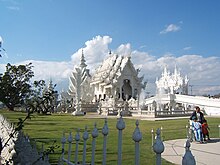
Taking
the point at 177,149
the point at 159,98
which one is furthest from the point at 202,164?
the point at 159,98

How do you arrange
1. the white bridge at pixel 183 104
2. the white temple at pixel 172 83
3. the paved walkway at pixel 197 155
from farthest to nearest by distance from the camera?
the white temple at pixel 172 83
the white bridge at pixel 183 104
the paved walkway at pixel 197 155

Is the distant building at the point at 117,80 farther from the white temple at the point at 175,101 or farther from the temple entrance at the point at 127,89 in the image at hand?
the white temple at the point at 175,101

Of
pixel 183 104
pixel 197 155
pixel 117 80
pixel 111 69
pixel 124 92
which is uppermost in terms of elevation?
pixel 111 69

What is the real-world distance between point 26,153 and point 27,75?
39.7 m

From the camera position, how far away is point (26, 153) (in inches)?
265

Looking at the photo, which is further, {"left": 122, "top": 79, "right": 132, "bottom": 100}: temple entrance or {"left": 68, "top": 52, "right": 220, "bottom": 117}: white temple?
{"left": 122, "top": 79, "right": 132, "bottom": 100}: temple entrance

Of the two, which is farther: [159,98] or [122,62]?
[122,62]

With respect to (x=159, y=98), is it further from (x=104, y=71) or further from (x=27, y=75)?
(x=27, y=75)

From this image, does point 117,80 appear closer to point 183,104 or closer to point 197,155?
point 183,104

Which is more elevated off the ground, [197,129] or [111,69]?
[111,69]

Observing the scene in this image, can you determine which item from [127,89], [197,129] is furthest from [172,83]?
[197,129]

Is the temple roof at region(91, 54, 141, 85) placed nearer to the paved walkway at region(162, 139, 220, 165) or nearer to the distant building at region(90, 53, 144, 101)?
the distant building at region(90, 53, 144, 101)

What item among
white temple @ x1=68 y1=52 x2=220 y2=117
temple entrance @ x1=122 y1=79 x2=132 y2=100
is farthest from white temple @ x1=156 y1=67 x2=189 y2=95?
temple entrance @ x1=122 y1=79 x2=132 y2=100

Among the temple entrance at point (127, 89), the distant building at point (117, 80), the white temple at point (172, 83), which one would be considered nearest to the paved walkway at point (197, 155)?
the distant building at point (117, 80)
